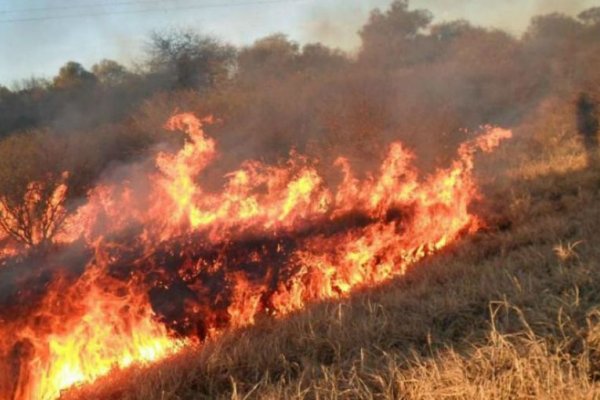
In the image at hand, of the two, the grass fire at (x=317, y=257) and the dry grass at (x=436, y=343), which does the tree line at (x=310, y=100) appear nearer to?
the grass fire at (x=317, y=257)

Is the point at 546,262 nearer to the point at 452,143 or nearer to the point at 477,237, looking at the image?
the point at 477,237

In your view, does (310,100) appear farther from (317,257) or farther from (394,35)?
(394,35)

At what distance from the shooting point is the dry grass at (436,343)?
3.15 meters

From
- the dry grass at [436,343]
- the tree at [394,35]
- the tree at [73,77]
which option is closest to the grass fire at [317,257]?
the dry grass at [436,343]

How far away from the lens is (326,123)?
12.8m

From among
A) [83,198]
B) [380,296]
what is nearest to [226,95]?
[83,198]

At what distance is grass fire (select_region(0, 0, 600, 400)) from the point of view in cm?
371

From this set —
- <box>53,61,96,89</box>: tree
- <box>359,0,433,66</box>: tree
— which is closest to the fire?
<box>359,0,433,66</box>: tree

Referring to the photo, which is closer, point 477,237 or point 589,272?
point 589,272

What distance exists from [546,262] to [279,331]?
2.63 metres

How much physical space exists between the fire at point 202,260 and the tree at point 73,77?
23253 millimetres

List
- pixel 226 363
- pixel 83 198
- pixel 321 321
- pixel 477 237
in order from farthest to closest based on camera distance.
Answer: pixel 83 198, pixel 477 237, pixel 321 321, pixel 226 363

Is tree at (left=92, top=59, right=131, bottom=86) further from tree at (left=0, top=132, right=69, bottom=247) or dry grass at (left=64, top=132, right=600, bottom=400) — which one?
dry grass at (left=64, top=132, right=600, bottom=400)

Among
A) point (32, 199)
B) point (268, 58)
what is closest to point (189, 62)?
point (268, 58)
